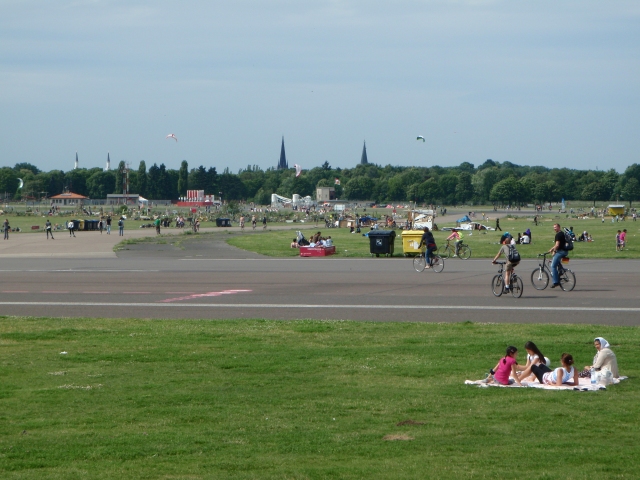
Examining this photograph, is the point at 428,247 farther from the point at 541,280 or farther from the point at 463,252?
the point at 463,252

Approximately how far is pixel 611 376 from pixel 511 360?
49.9 inches

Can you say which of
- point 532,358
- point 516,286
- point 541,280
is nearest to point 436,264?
point 541,280

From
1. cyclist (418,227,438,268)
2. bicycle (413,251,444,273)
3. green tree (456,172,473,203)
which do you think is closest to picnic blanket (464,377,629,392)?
cyclist (418,227,438,268)

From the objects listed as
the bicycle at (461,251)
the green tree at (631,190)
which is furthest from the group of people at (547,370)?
the green tree at (631,190)

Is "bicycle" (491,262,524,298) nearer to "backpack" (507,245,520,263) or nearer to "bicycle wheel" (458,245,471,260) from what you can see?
"backpack" (507,245,520,263)

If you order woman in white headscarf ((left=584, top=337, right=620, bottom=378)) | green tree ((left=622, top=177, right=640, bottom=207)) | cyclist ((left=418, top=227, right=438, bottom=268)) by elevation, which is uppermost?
green tree ((left=622, top=177, right=640, bottom=207))

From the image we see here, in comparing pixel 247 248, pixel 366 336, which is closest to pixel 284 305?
pixel 366 336

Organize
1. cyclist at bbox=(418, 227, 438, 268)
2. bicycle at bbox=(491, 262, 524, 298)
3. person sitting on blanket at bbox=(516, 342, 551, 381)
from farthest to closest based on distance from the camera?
cyclist at bbox=(418, 227, 438, 268)
bicycle at bbox=(491, 262, 524, 298)
person sitting on blanket at bbox=(516, 342, 551, 381)

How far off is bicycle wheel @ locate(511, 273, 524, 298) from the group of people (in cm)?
1049

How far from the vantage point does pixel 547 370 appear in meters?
10.3

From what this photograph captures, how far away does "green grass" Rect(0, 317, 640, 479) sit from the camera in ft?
22.2

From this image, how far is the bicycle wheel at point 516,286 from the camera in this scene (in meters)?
20.8

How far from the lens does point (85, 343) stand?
527 inches

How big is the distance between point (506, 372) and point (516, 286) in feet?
36.7
